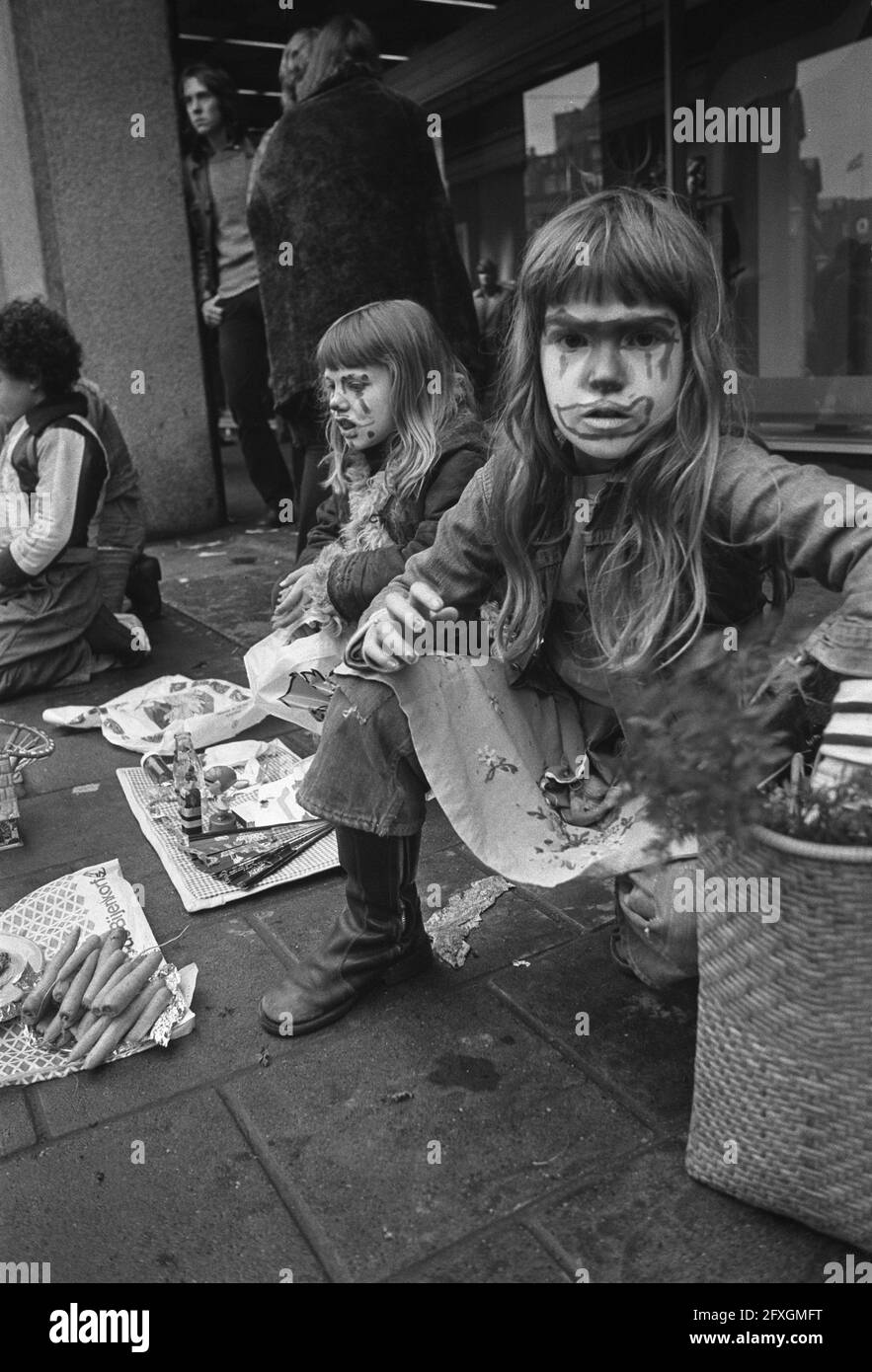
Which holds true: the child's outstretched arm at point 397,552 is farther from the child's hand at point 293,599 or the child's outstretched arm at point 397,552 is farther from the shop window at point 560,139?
the shop window at point 560,139

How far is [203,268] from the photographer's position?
20.4ft

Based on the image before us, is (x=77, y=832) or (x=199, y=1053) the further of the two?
(x=77, y=832)

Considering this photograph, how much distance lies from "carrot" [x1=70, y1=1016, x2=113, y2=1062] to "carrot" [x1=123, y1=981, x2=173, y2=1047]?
0.05 meters

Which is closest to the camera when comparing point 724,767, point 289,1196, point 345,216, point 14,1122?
point 724,767

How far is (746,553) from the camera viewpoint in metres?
1.74

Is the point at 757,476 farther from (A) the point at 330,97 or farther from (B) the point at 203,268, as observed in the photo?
(B) the point at 203,268

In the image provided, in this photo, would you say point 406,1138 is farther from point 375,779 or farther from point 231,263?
point 231,263

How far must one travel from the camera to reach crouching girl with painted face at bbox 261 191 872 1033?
1.71 metres

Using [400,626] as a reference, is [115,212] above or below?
above

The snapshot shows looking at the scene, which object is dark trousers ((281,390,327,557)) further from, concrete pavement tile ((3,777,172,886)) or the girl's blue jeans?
the girl's blue jeans

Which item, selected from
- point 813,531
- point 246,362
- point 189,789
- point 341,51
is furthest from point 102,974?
point 246,362

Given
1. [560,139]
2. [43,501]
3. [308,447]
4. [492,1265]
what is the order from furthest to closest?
[560,139], [43,501], [308,447], [492,1265]

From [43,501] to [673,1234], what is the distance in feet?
10.7

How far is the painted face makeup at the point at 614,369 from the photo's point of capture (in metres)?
1.72
